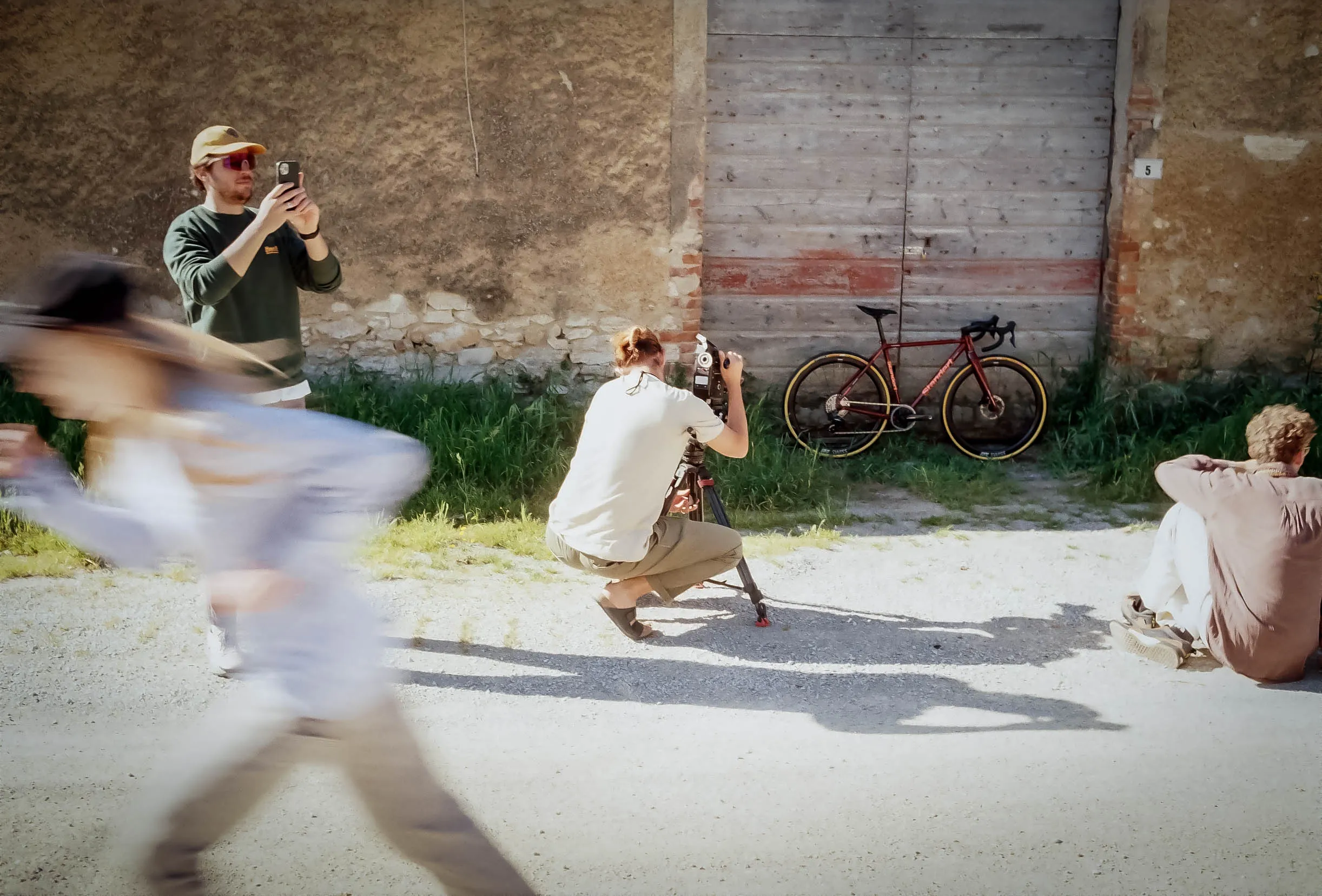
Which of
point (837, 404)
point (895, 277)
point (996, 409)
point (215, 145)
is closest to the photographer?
point (215, 145)

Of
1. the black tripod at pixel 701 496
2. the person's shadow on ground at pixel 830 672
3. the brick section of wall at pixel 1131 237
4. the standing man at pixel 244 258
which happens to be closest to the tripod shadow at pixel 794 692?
the person's shadow on ground at pixel 830 672

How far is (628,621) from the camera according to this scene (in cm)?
511

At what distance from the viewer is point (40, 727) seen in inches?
169

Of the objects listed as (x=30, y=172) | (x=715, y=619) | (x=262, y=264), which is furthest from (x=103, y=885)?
(x=30, y=172)

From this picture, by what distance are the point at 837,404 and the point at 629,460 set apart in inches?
138

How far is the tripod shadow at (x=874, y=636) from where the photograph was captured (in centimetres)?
507

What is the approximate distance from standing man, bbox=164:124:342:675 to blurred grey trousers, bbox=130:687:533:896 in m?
1.95

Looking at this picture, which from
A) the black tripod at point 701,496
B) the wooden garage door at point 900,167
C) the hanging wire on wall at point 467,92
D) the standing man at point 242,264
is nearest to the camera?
the standing man at point 242,264

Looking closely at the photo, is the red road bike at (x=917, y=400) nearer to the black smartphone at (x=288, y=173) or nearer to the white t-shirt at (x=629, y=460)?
the white t-shirt at (x=629, y=460)

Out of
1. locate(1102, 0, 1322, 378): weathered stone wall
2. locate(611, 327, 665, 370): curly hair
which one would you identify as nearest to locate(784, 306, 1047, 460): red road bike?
locate(1102, 0, 1322, 378): weathered stone wall

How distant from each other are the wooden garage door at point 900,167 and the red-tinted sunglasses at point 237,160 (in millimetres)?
3890

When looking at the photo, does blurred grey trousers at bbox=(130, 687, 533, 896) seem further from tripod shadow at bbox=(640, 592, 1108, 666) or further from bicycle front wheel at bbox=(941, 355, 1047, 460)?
bicycle front wheel at bbox=(941, 355, 1047, 460)

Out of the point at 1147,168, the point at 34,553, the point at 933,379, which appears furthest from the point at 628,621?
the point at 1147,168

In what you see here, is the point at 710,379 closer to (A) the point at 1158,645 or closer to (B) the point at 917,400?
(A) the point at 1158,645
